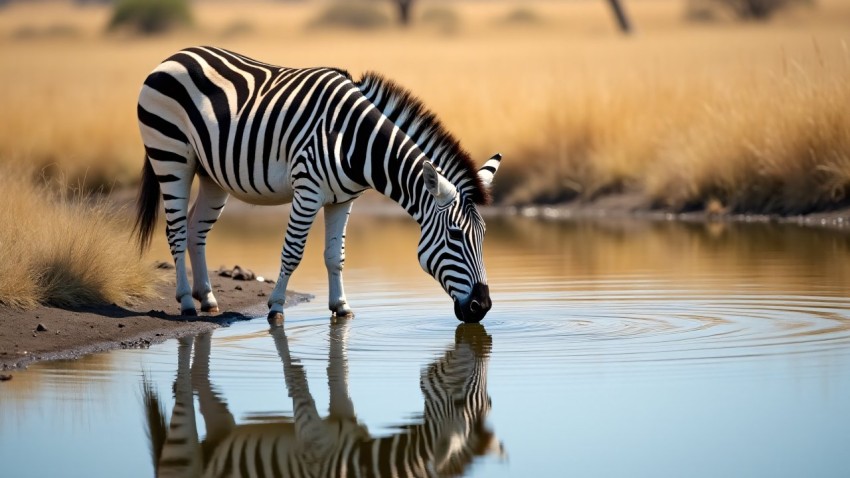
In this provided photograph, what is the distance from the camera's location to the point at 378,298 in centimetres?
1093

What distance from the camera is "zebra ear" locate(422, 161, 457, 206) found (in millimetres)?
8945

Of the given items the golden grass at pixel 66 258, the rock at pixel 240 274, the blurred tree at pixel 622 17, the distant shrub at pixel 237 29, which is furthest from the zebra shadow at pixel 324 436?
the distant shrub at pixel 237 29

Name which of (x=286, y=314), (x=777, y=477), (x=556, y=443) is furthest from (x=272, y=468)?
(x=286, y=314)

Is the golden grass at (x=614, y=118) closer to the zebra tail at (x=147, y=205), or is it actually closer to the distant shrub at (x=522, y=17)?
the zebra tail at (x=147, y=205)

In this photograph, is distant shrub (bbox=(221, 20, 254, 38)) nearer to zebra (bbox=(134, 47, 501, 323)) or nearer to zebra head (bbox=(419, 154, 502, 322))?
zebra (bbox=(134, 47, 501, 323))

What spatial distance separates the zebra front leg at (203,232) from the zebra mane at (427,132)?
66.0 inches

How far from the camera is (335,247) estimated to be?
33.8 feet

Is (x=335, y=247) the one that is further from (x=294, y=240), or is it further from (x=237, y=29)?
(x=237, y=29)

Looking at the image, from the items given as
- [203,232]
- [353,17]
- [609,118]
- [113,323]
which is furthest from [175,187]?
[353,17]

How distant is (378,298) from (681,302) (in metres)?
2.40

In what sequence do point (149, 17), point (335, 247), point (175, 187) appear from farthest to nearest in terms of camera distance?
point (149, 17), point (175, 187), point (335, 247)

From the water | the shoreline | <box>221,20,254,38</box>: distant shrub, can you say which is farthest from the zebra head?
<box>221,20,254,38</box>: distant shrub

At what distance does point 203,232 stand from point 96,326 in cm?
172

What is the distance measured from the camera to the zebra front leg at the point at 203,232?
10711 millimetres
